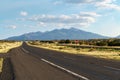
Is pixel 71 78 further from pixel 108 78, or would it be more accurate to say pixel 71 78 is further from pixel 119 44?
pixel 119 44

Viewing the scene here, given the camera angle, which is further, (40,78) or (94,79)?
(40,78)

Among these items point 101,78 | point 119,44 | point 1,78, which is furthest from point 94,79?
point 119,44

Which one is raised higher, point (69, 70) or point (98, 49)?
point (69, 70)

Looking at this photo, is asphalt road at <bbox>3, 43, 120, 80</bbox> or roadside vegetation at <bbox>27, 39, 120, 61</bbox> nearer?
asphalt road at <bbox>3, 43, 120, 80</bbox>

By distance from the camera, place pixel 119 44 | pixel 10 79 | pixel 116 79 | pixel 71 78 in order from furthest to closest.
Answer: pixel 119 44, pixel 10 79, pixel 71 78, pixel 116 79

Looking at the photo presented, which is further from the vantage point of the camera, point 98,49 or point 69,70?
point 98,49

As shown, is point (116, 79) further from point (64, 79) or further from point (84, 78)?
point (64, 79)

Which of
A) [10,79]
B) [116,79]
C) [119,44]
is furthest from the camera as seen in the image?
[119,44]

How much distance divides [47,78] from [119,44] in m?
69.3

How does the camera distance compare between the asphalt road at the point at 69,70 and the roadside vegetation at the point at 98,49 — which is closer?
the asphalt road at the point at 69,70

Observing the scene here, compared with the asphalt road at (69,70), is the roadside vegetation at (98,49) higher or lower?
lower

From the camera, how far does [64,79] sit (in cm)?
1466

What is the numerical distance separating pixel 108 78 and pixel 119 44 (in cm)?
6994

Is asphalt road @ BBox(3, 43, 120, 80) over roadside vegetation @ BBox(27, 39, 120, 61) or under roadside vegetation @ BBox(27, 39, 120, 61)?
over
